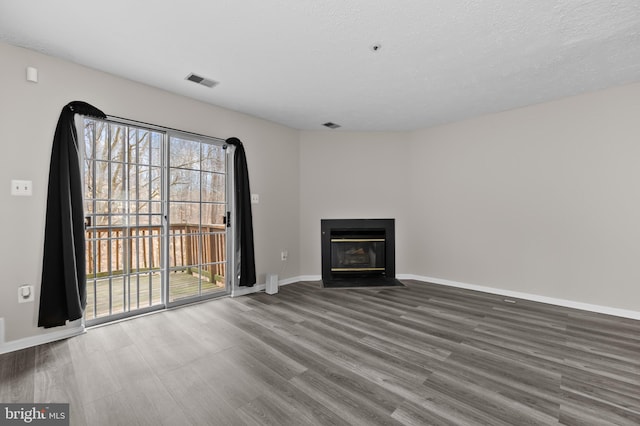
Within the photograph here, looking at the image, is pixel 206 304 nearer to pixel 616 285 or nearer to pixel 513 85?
pixel 513 85

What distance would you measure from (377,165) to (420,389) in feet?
12.2

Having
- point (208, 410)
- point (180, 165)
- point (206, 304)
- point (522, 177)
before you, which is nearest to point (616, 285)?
point (522, 177)

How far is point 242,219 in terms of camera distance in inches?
152

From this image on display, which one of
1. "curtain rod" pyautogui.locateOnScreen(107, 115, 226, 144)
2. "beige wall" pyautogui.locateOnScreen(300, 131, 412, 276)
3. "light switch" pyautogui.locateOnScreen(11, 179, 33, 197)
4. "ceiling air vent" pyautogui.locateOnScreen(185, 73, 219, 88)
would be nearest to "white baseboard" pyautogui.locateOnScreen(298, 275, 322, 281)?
"beige wall" pyautogui.locateOnScreen(300, 131, 412, 276)

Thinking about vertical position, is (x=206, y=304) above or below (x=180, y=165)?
below

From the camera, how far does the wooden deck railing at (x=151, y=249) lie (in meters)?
3.00

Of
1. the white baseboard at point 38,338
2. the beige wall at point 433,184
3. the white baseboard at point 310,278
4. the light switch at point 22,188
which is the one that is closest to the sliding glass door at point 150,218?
the white baseboard at point 38,338

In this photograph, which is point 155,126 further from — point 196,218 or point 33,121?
point 196,218

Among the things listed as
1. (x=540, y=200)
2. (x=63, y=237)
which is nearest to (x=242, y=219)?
(x=63, y=237)

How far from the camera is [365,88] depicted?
320cm

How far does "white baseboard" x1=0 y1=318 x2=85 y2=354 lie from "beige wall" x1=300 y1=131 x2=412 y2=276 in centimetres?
299

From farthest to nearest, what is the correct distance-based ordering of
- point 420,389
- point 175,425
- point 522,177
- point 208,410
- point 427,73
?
point 522,177, point 427,73, point 420,389, point 208,410, point 175,425

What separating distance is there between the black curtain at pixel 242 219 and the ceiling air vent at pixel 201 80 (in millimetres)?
842

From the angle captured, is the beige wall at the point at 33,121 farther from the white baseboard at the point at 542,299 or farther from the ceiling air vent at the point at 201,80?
the white baseboard at the point at 542,299
